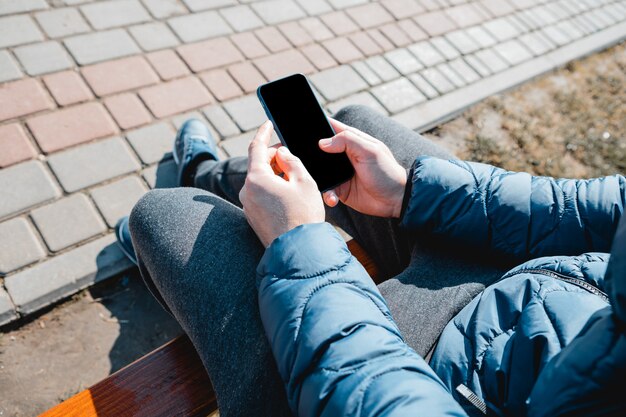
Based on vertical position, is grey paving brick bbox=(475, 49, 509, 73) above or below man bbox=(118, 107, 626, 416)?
below

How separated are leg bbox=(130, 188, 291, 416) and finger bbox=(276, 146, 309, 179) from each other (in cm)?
20

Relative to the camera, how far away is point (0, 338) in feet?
6.03

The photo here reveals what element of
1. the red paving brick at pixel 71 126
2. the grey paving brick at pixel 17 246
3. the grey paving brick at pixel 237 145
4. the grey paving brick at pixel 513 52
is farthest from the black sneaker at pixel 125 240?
the grey paving brick at pixel 513 52

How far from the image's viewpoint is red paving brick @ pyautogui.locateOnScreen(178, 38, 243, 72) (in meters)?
2.87

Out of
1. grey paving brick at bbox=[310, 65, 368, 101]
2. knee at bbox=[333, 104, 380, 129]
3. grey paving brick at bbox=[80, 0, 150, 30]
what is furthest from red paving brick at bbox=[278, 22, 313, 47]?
knee at bbox=[333, 104, 380, 129]

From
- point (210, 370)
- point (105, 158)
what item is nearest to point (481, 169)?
point (210, 370)

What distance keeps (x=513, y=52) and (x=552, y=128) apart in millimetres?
764

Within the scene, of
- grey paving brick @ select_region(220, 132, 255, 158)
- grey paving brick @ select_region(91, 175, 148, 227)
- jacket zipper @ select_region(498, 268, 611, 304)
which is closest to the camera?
jacket zipper @ select_region(498, 268, 611, 304)

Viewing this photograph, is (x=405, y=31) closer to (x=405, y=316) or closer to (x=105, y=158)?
(x=105, y=158)

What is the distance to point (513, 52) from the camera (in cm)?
377

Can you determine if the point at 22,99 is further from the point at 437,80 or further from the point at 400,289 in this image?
the point at 437,80

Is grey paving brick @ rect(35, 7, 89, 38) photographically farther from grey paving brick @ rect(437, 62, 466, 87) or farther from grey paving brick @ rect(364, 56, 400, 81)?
grey paving brick @ rect(437, 62, 466, 87)

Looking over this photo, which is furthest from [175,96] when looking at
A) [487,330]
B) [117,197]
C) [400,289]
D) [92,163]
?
[487,330]

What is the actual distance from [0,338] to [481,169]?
6.08 ft
